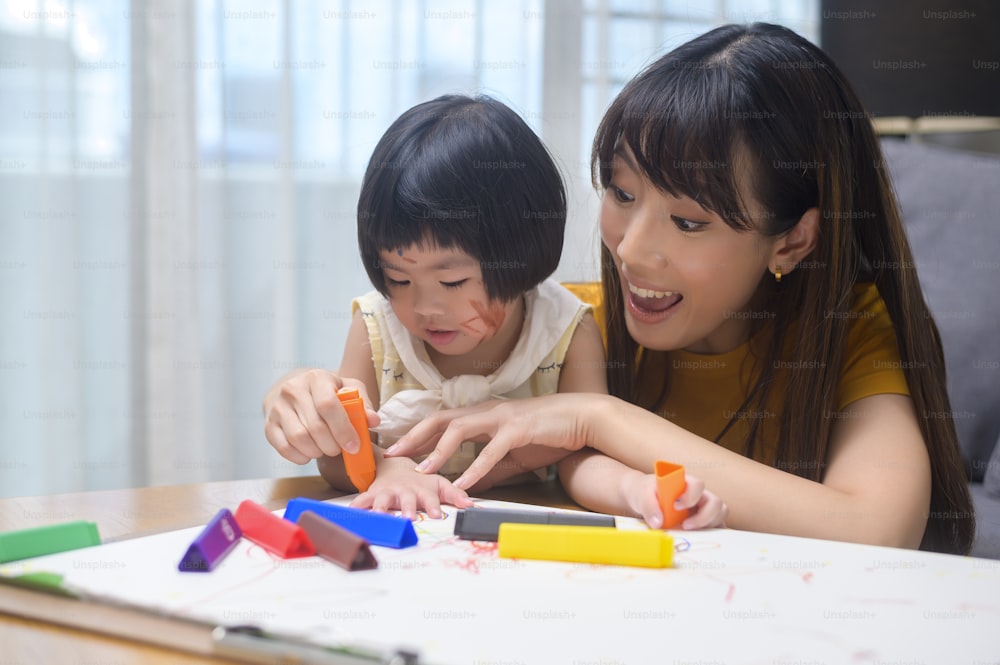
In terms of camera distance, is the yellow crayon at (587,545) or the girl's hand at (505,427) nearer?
the yellow crayon at (587,545)

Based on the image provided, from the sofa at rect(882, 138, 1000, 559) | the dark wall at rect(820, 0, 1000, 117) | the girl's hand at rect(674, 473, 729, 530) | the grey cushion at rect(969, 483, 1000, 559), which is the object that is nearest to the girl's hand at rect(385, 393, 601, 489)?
the girl's hand at rect(674, 473, 729, 530)

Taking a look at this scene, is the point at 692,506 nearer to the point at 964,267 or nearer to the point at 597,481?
the point at 597,481

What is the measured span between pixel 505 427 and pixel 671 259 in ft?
0.85

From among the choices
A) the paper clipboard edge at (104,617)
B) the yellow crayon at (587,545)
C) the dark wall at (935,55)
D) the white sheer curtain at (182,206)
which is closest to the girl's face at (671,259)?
the yellow crayon at (587,545)

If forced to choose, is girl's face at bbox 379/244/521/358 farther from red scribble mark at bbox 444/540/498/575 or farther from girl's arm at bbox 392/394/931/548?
red scribble mark at bbox 444/540/498/575

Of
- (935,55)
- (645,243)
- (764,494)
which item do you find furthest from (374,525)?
(935,55)

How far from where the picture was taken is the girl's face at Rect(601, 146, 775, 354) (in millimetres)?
960

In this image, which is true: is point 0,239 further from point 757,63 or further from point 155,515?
point 757,63

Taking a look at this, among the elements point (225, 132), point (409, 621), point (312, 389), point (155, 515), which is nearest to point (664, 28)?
point (225, 132)

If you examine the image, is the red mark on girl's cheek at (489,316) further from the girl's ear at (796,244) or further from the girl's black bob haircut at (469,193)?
the girl's ear at (796,244)

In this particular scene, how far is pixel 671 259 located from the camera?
0.97 m

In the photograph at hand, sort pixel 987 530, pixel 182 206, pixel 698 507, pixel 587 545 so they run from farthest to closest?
pixel 182 206, pixel 987 530, pixel 698 507, pixel 587 545

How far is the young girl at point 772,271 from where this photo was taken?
2.94ft

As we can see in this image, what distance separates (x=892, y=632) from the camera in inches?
19.2
